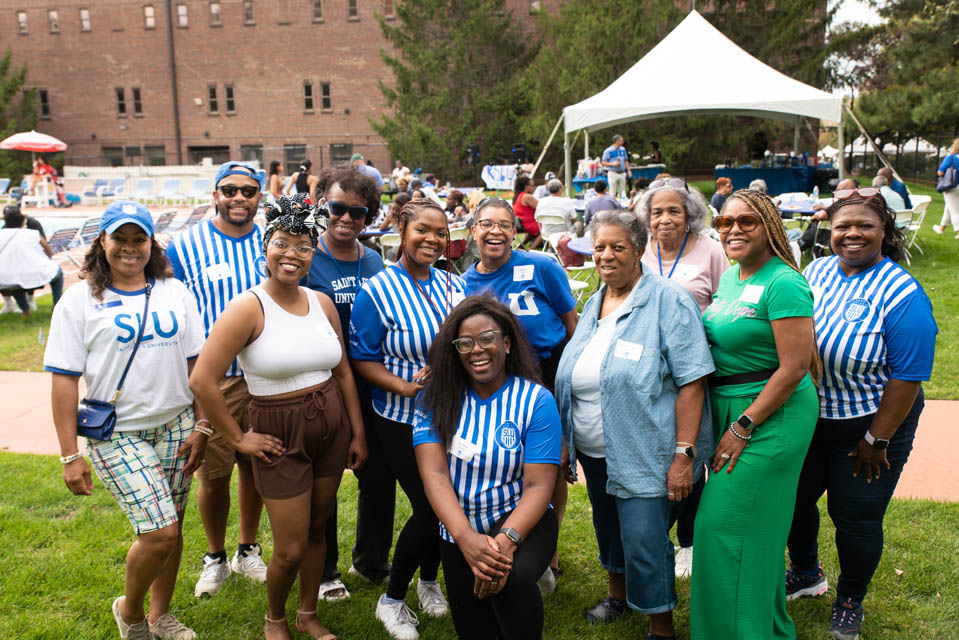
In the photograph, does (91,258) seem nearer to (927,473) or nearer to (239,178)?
(239,178)

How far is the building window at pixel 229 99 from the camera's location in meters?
40.1

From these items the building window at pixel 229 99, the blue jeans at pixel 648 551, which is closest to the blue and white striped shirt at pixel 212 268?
the blue jeans at pixel 648 551

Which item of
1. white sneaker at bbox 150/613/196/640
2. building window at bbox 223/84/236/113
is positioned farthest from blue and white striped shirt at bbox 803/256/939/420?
building window at bbox 223/84/236/113

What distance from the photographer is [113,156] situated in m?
41.8

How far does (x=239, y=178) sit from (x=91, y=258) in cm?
85

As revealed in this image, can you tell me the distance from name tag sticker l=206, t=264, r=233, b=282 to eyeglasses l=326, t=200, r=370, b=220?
22.8 inches

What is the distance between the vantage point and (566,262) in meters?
10.5

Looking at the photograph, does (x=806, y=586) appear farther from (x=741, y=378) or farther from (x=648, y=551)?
(x=741, y=378)

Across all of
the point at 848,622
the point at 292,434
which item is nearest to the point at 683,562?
the point at 848,622

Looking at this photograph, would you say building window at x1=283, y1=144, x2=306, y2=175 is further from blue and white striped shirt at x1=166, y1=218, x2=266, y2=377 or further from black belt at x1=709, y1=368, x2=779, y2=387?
black belt at x1=709, y1=368, x2=779, y2=387

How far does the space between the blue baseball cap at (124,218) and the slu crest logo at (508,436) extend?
168 cm

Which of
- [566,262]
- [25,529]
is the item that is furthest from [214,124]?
[25,529]

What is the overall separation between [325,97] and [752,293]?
131ft

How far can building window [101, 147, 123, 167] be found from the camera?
41688 millimetres
